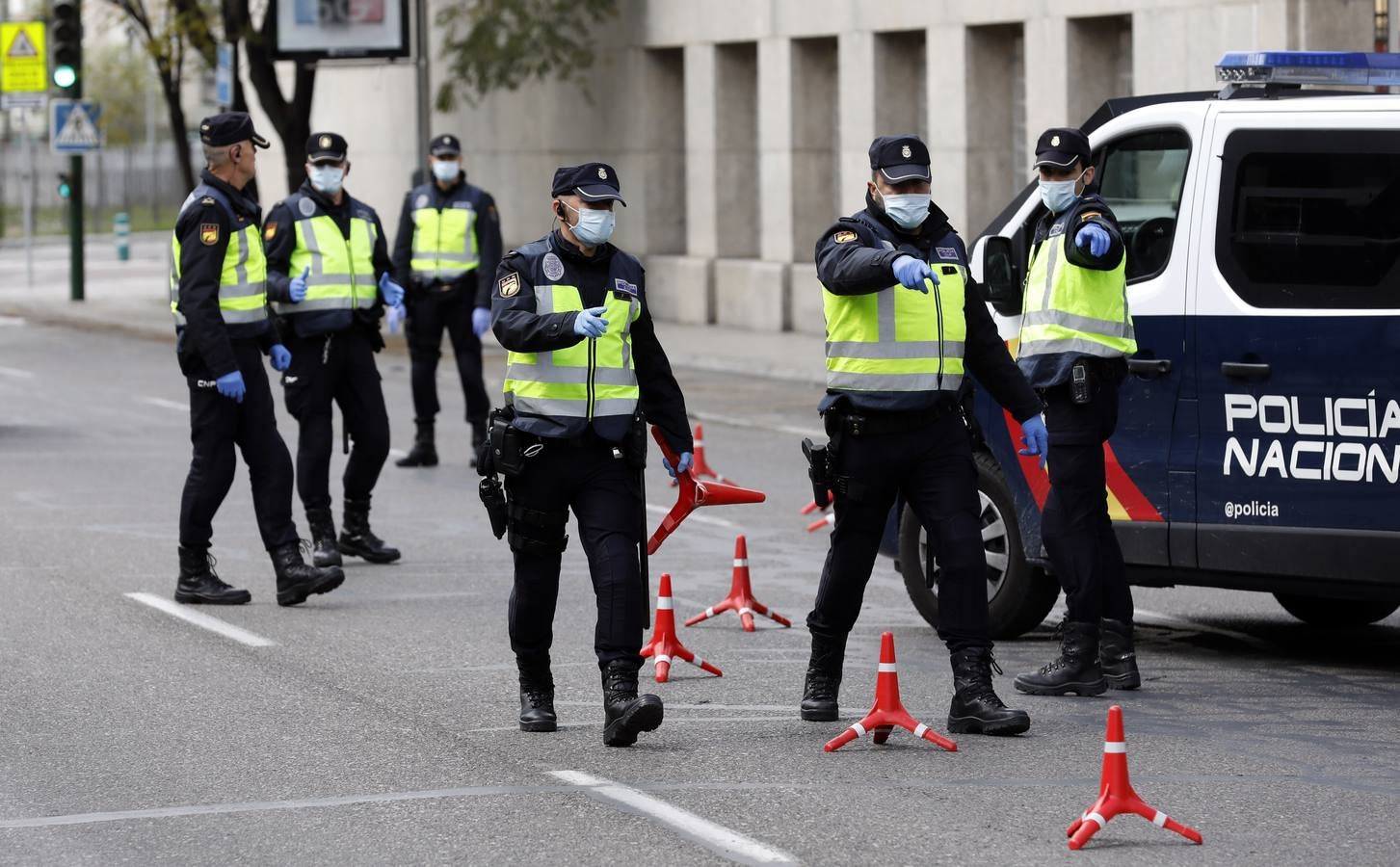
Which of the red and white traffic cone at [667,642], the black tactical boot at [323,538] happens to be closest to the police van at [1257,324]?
the red and white traffic cone at [667,642]

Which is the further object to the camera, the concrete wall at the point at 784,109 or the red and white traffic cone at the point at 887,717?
the concrete wall at the point at 784,109

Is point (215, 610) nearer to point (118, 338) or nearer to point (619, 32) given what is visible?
point (118, 338)

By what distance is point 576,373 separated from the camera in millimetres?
7523

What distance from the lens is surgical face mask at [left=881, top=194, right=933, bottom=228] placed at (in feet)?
24.8

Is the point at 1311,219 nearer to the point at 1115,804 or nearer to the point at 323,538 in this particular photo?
the point at 1115,804

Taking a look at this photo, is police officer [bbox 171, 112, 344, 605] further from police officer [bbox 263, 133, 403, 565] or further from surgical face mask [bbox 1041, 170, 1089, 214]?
surgical face mask [bbox 1041, 170, 1089, 214]

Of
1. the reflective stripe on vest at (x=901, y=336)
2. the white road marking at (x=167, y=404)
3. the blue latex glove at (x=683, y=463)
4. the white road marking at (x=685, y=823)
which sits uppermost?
the reflective stripe on vest at (x=901, y=336)

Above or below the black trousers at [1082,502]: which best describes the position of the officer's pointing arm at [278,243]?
above

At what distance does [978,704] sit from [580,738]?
1267 mm

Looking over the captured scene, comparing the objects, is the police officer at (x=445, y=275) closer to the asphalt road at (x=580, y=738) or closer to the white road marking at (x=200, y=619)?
the asphalt road at (x=580, y=738)

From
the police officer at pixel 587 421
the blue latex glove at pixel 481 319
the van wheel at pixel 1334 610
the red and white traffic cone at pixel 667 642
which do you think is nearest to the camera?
the police officer at pixel 587 421

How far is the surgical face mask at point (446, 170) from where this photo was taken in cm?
1468

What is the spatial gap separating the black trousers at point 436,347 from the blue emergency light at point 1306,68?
715cm

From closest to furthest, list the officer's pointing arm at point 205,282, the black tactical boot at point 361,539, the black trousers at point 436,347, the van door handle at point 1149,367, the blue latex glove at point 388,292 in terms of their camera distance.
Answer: the van door handle at point 1149,367 → the officer's pointing arm at point 205,282 → the blue latex glove at point 388,292 → the black tactical boot at point 361,539 → the black trousers at point 436,347
